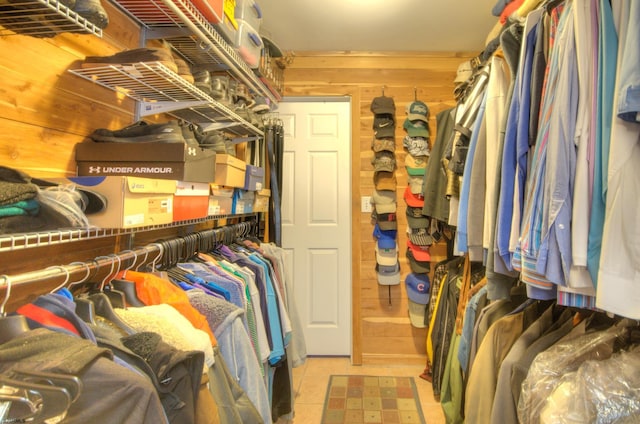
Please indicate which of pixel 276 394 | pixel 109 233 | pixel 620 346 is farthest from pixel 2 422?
pixel 276 394

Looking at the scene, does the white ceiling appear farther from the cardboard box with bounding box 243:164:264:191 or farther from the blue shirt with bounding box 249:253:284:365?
the blue shirt with bounding box 249:253:284:365

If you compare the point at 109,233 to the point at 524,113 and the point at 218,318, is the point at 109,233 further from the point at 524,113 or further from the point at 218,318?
the point at 524,113

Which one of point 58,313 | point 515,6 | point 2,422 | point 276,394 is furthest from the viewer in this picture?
point 276,394

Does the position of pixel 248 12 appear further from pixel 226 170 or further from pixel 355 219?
pixel 355 219

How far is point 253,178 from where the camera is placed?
1857 millimetres

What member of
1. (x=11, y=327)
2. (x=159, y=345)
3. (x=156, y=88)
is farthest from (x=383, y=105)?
(x=11, y=327)

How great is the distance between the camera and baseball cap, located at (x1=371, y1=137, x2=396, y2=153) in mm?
2770

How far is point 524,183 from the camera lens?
1.06 m

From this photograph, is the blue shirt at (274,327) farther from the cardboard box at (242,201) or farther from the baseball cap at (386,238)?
the baseball cap at (386,238)

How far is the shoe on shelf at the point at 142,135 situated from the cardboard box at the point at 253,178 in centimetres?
59

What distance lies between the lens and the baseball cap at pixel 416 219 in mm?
2725

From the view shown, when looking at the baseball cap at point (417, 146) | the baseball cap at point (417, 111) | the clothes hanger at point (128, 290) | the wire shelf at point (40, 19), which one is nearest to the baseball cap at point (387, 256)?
the baseball cap at point (417, 146)

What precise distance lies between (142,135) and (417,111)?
80.2 inches

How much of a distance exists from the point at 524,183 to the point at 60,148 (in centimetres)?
128
